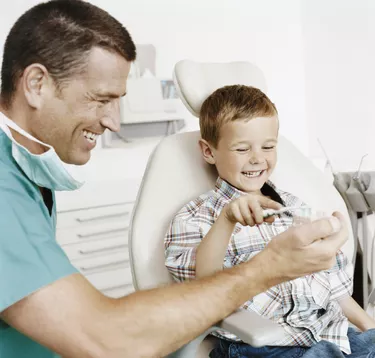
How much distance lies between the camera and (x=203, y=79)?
4.62ft

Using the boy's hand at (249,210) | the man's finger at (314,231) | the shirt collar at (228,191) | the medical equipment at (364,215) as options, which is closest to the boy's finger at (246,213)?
the boy's hand at (249,210)

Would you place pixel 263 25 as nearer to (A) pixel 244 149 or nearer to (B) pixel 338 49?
(B) pixel 338 49

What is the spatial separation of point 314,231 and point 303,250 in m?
0.04

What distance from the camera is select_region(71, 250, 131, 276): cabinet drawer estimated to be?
2328mm

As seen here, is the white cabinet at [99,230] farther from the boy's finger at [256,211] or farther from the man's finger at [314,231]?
the man's finger at [314,231]

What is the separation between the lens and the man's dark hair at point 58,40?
0.94 metres

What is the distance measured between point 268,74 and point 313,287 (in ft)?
6.02

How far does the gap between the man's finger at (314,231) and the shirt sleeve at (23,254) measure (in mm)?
375

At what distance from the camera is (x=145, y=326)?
839 mm

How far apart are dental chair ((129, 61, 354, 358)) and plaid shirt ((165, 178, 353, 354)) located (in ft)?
0.13

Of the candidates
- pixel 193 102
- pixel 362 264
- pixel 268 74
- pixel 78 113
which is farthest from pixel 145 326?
pixel 268 74

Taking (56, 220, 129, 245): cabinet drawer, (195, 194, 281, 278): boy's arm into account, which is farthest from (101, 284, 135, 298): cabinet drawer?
(195, 194, 281, 278): boy's arm

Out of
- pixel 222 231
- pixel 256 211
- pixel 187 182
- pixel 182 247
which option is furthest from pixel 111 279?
pixel 256 211

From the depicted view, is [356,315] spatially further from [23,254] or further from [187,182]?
[23,254]
